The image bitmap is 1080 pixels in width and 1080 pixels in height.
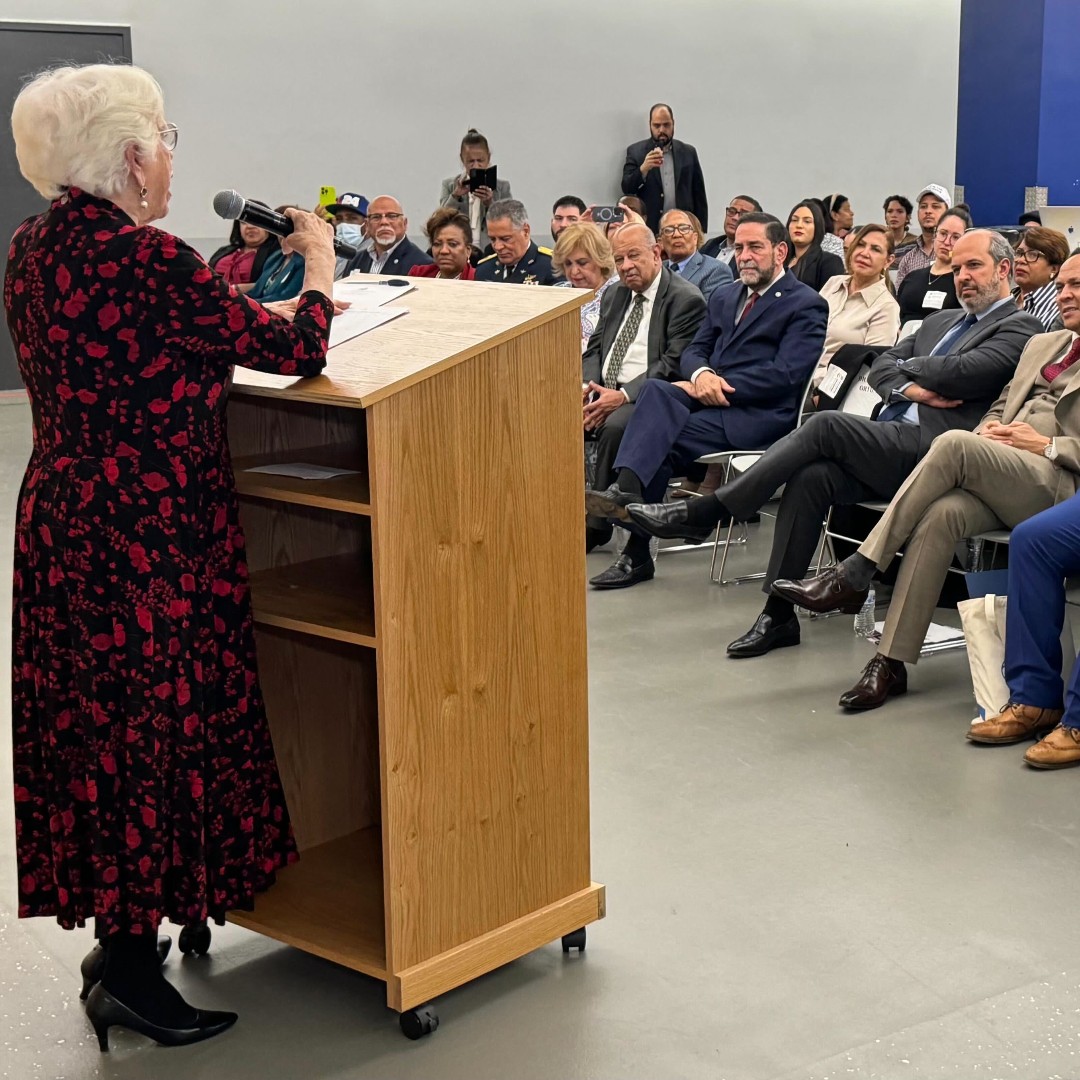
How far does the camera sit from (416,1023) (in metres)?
2.22

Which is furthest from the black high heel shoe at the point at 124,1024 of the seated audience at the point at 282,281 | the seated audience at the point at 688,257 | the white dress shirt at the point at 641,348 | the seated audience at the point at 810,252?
the seated audience at the point at 810,252

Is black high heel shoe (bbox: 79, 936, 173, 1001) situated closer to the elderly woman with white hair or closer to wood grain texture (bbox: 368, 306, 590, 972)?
the elderly woman with white hair

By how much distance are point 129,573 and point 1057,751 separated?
2.27 meters

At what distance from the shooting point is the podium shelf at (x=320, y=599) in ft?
7.28

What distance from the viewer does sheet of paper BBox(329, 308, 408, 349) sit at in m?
2.37

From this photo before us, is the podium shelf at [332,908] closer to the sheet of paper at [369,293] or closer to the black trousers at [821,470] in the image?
the sheet of paper at [369,293]

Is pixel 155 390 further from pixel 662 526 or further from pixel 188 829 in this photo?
pixel 662 526

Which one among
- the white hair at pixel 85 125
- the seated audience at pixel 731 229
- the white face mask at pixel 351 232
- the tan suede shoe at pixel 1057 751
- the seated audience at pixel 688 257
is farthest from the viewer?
the seated audience at pixel 731 229

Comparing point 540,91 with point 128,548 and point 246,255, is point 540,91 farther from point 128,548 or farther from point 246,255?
point 128,548

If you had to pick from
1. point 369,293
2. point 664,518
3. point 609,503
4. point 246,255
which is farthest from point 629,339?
point 246,255

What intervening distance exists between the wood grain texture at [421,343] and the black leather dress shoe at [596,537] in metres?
3.22

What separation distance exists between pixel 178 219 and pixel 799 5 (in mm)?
6050

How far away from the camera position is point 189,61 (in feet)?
34.6

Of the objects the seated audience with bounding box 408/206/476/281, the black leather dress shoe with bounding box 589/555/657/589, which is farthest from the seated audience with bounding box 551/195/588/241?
the black leather dress shoe with bounding box 589/555/657/589
